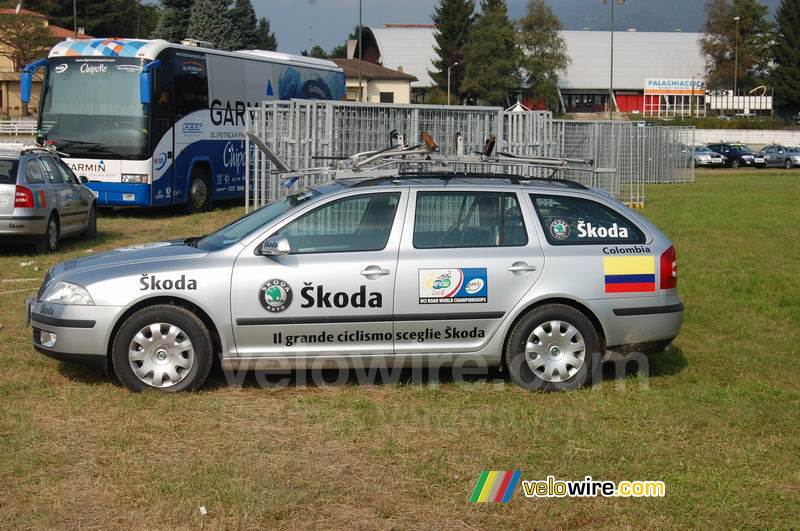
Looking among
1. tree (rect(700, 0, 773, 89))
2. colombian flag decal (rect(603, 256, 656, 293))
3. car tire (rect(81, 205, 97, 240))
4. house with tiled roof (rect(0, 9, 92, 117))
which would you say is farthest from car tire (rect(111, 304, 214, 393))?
tree (rect(700, 0, 773, 89))

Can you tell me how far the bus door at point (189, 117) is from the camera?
21.6 meters

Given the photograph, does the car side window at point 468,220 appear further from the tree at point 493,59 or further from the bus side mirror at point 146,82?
the tree at point 493,59

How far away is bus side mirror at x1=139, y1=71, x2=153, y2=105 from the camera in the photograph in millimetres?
19953

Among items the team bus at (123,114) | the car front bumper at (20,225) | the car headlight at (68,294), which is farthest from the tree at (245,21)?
the car headlight at (68,294)

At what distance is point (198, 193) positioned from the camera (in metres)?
22.9

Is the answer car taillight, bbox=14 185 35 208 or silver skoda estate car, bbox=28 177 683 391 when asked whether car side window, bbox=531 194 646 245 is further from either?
car taillight, bbox=14 185 35 208

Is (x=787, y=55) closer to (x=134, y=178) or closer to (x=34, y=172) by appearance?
(x=134, y=178)

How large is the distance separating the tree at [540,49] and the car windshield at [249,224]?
283ft

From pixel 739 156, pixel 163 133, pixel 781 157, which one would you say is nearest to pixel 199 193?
pixel 163 133

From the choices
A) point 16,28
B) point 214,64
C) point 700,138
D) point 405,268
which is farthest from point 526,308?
point 700,138

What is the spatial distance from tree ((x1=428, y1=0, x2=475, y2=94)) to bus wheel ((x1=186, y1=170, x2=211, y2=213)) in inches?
3005

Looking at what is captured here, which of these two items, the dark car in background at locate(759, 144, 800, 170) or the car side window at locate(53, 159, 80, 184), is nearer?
the car side window at locate(53, 159, 80, 184)

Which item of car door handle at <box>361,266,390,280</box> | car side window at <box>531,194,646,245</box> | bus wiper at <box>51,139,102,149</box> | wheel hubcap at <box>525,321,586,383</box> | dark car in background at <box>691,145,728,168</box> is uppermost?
dark car in background at <box>691,145,728,168</box>

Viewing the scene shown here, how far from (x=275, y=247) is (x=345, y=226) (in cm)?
57
